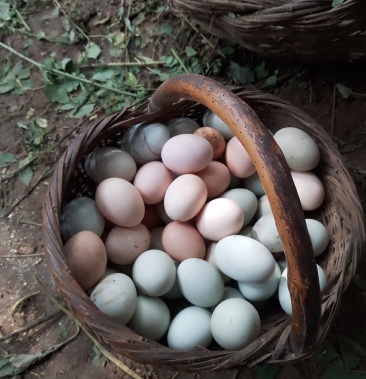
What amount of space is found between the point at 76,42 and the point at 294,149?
0.85 metres

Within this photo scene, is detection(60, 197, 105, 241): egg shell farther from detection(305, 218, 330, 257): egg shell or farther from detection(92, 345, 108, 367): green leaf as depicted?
detection(305, 218, 330, 257): egg shell

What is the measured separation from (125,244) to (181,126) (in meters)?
0.30

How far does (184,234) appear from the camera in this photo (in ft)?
3.23

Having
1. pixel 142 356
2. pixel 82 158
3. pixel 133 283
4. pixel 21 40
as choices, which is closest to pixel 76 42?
pixel 21 40

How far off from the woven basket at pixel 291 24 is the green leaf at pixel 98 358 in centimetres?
77

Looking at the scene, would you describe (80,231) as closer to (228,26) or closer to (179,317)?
(179,317)

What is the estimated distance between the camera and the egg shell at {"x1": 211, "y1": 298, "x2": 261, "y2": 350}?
0.85 meters

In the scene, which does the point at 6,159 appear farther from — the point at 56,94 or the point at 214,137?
the point at 214,137

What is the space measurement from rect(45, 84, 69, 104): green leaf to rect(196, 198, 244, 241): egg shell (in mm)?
653

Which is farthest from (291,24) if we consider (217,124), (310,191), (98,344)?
(98,344)

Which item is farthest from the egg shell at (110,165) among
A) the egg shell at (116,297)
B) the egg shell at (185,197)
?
the egg shell at (116,297)

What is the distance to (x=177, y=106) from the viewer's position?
111 centimetres

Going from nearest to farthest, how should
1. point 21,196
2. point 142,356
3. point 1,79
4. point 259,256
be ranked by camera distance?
point 142,356 < point 259,256 < point 21,196 < point 1,79

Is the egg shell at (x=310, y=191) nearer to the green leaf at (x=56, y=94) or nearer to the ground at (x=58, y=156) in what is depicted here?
the ground at (x=58, y=156)
